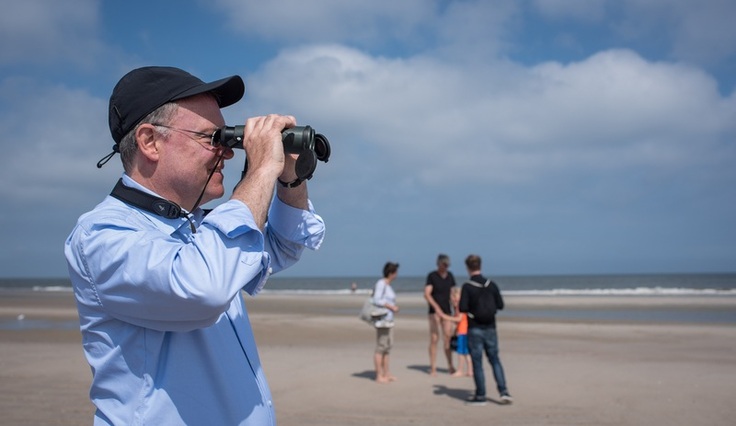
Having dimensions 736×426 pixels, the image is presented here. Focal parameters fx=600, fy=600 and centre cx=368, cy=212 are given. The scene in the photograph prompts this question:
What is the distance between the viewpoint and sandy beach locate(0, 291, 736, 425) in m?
7.09

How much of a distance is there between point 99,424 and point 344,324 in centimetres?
1835

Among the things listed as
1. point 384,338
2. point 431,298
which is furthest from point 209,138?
point 431,298

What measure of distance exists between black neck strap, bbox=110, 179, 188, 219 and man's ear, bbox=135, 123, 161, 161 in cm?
10

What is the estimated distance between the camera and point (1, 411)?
23.1 feet

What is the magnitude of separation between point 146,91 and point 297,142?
43 cm

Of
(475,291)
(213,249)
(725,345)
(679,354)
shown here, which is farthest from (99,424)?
(725,345)

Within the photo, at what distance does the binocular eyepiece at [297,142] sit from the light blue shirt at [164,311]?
9.7 inches

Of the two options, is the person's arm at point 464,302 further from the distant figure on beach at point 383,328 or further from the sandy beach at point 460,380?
the distant figure on beach at point 383,328

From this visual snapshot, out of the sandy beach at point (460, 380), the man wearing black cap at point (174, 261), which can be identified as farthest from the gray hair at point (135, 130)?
the sandy beach at point (460, 380)

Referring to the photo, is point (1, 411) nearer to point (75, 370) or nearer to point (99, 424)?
point (75, 370)

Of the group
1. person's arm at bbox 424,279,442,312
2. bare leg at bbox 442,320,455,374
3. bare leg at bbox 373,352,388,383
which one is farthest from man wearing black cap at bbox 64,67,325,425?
bare leg at bbox 442,320,455,374

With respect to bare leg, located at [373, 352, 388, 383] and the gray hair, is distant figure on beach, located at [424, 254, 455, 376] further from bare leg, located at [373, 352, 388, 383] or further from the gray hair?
the gray hair

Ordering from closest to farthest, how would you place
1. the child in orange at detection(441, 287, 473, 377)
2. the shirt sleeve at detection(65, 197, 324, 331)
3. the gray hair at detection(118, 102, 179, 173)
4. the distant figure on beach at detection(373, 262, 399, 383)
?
the shirt sleeve at detection(65, 197, 324, 331), the gray hair at detection(118, 102, 179, 173), the child in orange at detection(441, 287, 473, 377), the distant figure on beach at detection(373, 262, 399, 383)

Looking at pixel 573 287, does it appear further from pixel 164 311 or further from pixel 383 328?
pixel 164 311
